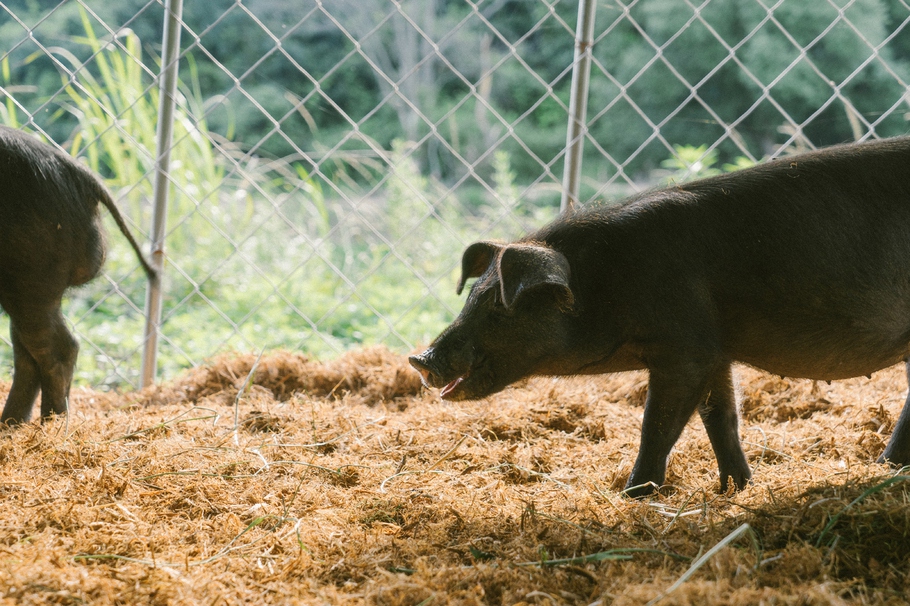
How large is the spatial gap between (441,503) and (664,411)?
0.72m

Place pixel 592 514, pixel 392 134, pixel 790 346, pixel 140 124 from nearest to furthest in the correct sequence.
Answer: pixel 592 514, pixel 790 346, pixel 140 124, pixel 392 134

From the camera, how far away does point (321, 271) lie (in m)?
7.21

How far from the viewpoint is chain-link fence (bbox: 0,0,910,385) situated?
4492 mm

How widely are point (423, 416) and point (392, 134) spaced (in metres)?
8.27

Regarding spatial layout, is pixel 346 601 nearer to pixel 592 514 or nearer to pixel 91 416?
pixel 592 514

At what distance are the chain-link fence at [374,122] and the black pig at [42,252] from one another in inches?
21.5

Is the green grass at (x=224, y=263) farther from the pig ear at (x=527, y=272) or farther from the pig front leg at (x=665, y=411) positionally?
the pig front leg at (x=665, y=411)

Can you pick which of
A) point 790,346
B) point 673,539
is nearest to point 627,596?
point 673,539

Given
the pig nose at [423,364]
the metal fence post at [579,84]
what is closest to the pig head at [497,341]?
the pig nose at [423,364]

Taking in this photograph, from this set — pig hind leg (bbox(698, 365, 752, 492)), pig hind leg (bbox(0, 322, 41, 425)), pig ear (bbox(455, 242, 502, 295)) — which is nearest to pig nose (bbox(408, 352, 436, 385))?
pig ear (bbox(455, 242, 502, 295))

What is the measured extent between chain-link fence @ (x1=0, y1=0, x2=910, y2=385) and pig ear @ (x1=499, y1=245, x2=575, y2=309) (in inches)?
35.6

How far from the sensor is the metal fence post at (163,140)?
404 cm

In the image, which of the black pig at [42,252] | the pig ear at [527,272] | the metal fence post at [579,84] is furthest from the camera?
the metal fence post at [579,84]

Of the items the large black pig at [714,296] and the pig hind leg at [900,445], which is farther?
the pig hind leg at [900,445]
